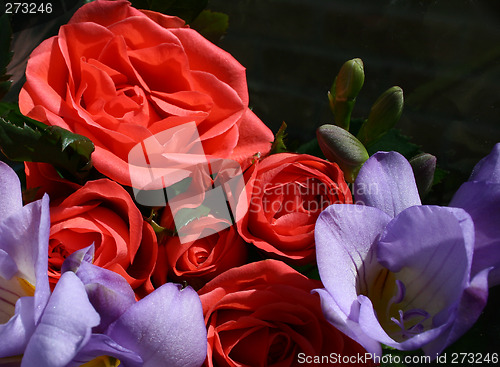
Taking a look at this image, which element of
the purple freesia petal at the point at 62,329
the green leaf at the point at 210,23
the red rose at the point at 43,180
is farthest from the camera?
the green leaf at the point at 210,23

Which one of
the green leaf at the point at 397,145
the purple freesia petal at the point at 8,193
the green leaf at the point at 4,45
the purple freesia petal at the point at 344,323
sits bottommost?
the green leaf at the point at 397,145

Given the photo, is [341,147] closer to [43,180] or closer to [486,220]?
[486,220]

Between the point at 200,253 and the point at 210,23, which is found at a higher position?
the point at 210,23

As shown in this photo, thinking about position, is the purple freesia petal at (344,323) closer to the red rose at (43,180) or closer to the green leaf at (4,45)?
the red rose at (43,180)

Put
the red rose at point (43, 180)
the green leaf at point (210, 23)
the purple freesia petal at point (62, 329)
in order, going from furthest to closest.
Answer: the green leaf at point (210, 23) → the red rose at point (43, 180) → the purple freesia petal at point (62, 329)

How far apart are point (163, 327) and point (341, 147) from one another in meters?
0.18

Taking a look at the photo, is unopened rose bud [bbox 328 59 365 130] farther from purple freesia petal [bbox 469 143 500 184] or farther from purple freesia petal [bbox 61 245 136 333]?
purple freesia petal [bbox 61 245 136 333]

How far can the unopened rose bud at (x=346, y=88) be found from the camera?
1.39 feet

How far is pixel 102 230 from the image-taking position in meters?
0.32

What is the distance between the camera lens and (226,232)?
0.35 m

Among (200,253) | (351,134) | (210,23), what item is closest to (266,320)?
(200,253)

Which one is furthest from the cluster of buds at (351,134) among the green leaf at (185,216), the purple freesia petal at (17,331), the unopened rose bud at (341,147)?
the purple freesia petal at (17,331)

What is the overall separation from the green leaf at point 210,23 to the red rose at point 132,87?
0.09m

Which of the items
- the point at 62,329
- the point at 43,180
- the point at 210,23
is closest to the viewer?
the point at 62,329
